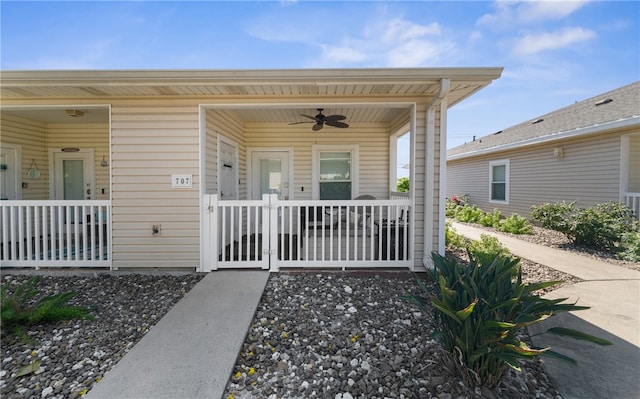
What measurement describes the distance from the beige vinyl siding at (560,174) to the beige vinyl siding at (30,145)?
40.9 ft

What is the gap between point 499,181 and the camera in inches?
405

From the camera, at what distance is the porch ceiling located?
3.63m

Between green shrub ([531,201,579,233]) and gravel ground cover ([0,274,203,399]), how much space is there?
713cm

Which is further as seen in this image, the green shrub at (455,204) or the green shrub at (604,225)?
the green shrub at (455,204)

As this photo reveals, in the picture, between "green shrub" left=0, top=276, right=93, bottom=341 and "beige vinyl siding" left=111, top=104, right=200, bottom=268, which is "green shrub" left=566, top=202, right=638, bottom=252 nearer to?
"beige vinyl siding" left=111, top=104, right=200, bottom=268

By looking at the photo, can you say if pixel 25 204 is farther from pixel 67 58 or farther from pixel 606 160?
pixel 606 160

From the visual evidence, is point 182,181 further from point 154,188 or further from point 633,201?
point 633,201

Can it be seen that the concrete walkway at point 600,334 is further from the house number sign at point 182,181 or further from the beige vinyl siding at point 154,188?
the house number sign at point 182,181

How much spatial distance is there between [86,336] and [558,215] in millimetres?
8170

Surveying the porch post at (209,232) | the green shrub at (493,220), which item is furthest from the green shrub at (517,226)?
the porch post at (209,232)

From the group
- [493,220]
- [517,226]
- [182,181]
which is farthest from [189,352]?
[493,220]

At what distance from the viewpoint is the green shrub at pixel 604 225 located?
5.46 meters

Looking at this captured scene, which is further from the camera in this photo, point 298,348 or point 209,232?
point 209,232

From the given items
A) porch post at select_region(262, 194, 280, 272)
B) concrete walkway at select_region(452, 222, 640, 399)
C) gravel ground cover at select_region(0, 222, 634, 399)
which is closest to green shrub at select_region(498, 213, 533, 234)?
concrete walkway at select_region(452, 222, 640, 399)
